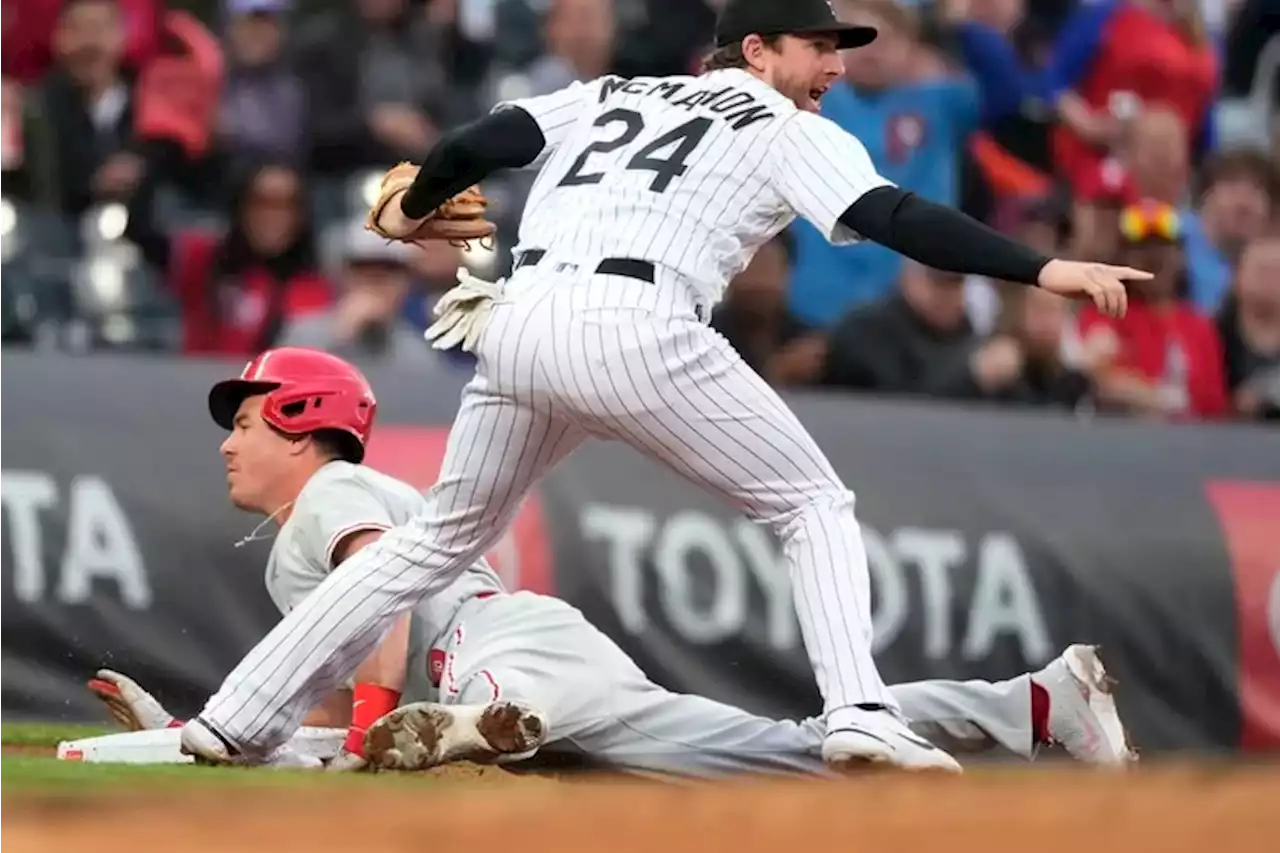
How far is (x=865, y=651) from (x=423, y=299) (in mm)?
4062

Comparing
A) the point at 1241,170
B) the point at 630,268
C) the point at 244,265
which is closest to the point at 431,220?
the point at 630,268

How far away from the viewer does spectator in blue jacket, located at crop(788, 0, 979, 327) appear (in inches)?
374

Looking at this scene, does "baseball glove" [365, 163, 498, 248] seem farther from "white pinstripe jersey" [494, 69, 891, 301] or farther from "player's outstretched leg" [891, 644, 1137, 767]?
"player's outstretched leg" [891, 644, 1137, 767]

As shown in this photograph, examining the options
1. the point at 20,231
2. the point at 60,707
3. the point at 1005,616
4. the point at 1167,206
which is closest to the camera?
the point at 60,707

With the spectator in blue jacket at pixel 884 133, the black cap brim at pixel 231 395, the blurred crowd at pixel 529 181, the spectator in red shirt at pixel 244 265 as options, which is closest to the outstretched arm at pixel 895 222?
the black cap brim at pixel 231 395

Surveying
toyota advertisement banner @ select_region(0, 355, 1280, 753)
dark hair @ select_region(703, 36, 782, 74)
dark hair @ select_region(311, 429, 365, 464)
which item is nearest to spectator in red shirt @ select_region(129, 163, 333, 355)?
toyota advertisement banner @ select_region(0, 355, 1280, 753)

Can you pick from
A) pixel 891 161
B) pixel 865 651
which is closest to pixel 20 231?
pixel 891 161

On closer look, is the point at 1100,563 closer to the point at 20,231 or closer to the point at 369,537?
the point at 369,537

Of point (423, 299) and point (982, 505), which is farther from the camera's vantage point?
point (423, 299)

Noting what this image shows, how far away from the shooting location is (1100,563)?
8.21 meters

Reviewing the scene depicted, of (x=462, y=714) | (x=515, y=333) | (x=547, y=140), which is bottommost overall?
(x=462, y=714)

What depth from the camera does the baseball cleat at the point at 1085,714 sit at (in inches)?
238

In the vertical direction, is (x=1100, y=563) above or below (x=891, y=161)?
below

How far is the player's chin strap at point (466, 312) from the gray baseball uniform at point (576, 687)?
0.65 metres
